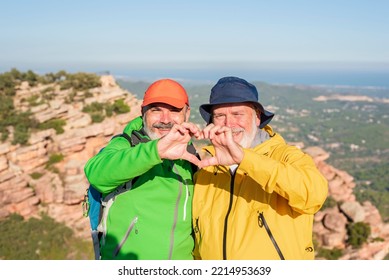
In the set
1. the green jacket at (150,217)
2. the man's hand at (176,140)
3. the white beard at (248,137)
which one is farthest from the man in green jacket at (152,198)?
the white beard at (248,137)

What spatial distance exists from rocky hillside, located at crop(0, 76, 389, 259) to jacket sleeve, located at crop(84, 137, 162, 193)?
1484cm

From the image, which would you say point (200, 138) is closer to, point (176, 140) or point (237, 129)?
point (176, 140)

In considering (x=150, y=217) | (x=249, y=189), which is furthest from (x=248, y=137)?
(x=150, y=217)

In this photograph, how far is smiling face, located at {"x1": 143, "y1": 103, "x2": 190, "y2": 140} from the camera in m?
3.95

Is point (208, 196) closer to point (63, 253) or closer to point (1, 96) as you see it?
point (63, 253)

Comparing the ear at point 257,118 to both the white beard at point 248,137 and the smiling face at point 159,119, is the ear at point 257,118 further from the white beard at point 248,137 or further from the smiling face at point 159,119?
the smiling face at point 159,119

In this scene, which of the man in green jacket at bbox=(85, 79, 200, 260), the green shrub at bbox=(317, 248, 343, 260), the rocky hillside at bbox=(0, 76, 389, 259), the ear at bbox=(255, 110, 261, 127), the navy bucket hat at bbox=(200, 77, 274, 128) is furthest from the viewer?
the green shrub at bbox=(317, 248, 343, 260)

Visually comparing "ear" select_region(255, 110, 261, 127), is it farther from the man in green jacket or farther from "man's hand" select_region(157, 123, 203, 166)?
"man's hand" select_region(157, 123, 203, 166)

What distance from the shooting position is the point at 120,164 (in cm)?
313

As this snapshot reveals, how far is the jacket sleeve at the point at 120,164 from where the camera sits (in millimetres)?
3045

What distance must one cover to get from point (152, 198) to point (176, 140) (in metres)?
0.86

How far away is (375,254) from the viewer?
2034 cm

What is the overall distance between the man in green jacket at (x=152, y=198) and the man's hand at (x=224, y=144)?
0.94 feet

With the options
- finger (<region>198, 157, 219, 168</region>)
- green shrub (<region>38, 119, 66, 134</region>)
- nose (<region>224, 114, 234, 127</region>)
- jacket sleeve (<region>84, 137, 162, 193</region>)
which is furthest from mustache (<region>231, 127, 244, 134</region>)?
green shrub (<region>38, 119, 66, 134</region>)
